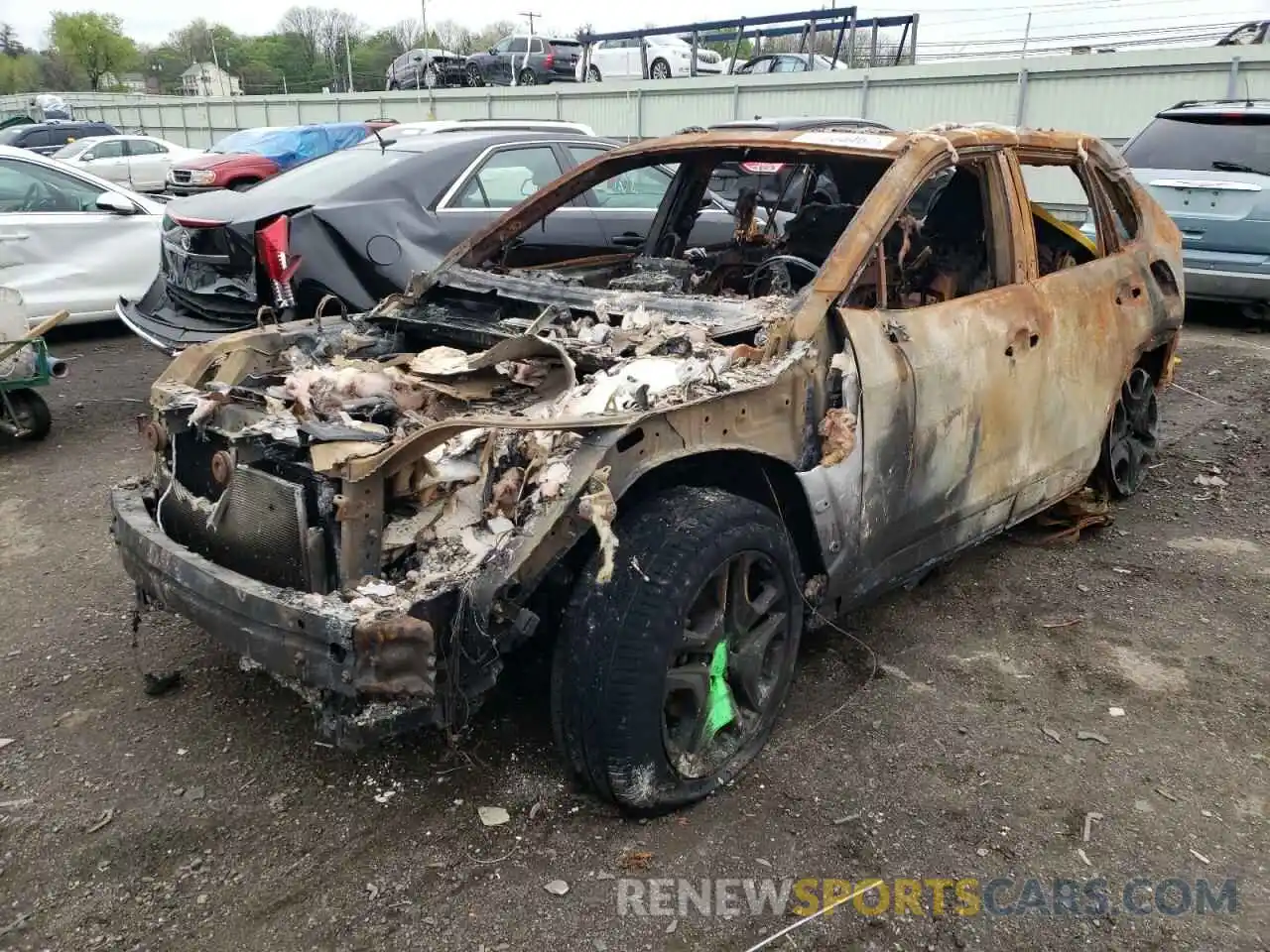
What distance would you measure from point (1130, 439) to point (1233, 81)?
422 inches

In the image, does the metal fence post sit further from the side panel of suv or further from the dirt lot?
the dirt lot

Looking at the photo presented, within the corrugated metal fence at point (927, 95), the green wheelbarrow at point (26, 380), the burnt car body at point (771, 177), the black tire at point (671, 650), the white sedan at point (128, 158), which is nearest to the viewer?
the black tire at point (671, 650)

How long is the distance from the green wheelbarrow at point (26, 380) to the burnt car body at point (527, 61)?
76.2 feet

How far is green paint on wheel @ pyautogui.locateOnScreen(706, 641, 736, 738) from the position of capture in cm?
271

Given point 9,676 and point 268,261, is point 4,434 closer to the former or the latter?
point 268,261

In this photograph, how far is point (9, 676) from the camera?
11.1 feet

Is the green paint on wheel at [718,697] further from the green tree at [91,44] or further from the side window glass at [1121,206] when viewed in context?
the green tree at [91,44]

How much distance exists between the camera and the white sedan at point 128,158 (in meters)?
20.5

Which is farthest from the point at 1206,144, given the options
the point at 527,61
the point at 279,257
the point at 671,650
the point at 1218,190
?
the point at 527,61

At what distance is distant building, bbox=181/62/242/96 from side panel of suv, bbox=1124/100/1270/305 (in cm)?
7180

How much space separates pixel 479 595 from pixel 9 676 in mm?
2088

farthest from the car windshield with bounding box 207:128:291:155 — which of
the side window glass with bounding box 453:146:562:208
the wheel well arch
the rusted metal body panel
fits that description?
the wheel well arch

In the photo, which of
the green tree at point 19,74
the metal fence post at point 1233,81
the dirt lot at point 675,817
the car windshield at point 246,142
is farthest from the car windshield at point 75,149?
the green tree at point 19,74

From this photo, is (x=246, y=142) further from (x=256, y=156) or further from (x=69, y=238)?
(x=69, y=238)
